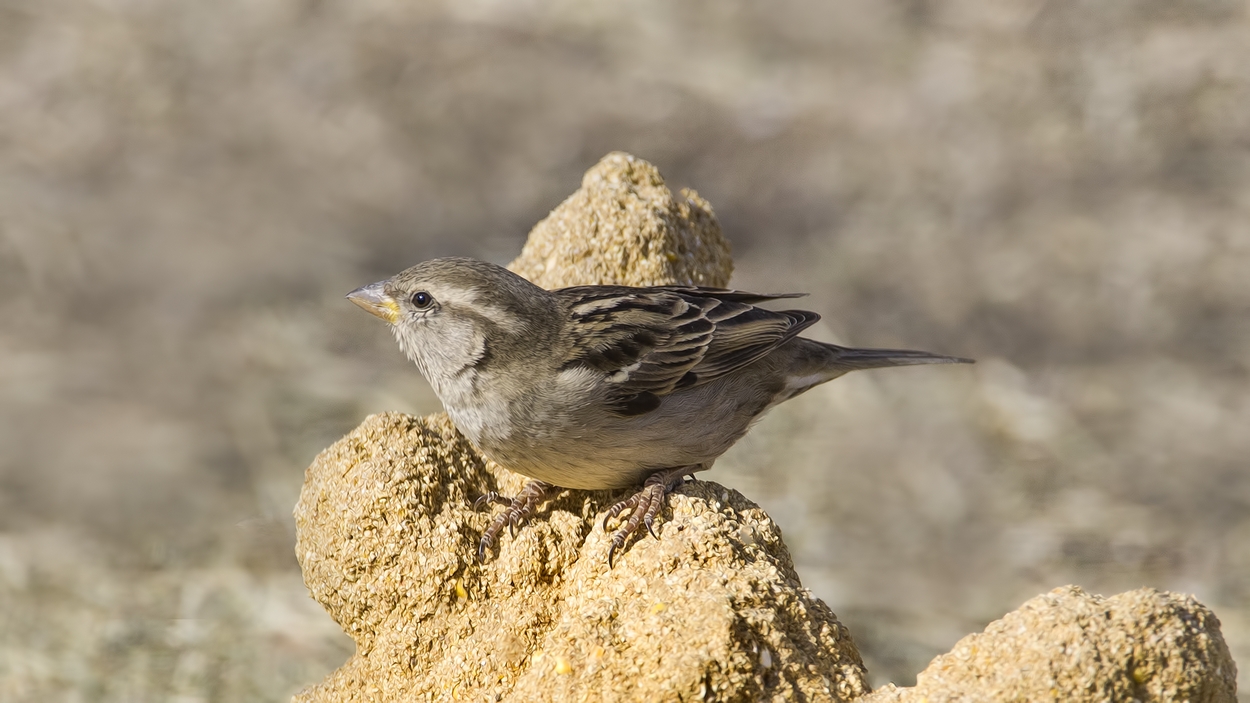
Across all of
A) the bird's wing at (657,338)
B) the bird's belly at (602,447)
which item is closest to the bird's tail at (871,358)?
the bird's wing at (657,338)

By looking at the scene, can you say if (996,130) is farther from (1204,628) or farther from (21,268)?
(21,268)

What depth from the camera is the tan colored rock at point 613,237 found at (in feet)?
15.8

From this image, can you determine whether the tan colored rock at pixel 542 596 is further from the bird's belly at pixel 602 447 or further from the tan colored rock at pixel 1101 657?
the tan colored rock at pixel 1101 657

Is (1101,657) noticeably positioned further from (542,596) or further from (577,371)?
(577,371)

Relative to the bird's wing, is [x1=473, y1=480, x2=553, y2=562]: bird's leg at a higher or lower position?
lower

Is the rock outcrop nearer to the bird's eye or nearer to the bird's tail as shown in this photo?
the bird's eye

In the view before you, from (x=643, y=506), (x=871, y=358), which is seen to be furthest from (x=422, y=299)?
(x=871, y=358)

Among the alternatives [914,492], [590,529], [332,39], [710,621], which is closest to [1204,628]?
[710,621]

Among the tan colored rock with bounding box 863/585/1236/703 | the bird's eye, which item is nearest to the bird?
the bird's eye

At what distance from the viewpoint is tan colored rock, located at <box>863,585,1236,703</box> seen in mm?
2830

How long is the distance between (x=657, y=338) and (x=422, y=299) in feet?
2.87

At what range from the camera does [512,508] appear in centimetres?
393

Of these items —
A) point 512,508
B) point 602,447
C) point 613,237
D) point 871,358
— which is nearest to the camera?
point 512,508

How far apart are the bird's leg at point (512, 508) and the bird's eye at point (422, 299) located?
0.72 m
